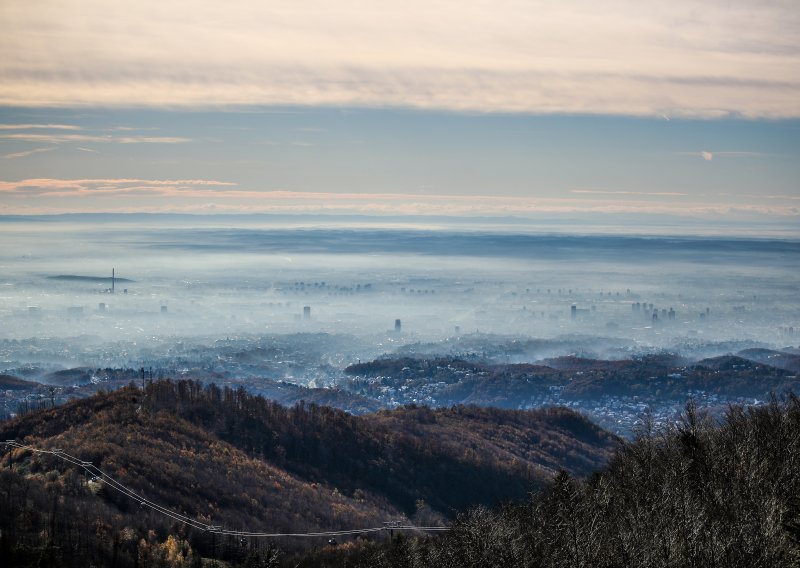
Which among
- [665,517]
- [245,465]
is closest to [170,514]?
[245,465]

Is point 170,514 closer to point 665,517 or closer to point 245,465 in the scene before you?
point 245,465

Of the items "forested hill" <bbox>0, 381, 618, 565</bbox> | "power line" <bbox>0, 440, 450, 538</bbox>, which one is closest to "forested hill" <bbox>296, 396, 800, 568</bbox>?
"power line" <bbox>0, 440, 450, 538</bbox>

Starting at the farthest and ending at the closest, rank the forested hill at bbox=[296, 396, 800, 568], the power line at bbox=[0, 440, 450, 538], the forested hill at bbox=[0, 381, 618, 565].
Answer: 1. the power line at bbox=[0, 440, 450, 538]
2. the forested hill at bbox=[0, 381, 618, 565]
3. the forested hill at bbox=[296, 396, 800, 568]

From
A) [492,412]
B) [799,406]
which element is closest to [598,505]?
[799,406]

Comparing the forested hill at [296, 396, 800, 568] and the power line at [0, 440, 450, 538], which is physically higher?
the forested hill at [296, 396, 800, 568]

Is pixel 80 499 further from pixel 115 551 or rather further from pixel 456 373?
pixel 456 373

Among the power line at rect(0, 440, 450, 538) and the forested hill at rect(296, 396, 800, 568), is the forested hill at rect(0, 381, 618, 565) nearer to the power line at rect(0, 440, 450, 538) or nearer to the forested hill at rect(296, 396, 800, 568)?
the power line at rect(0, 440, 450, 538)

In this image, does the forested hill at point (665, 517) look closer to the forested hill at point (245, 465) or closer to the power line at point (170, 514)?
the power line at point (170, 514)

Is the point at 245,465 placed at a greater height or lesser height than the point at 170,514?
lesser
